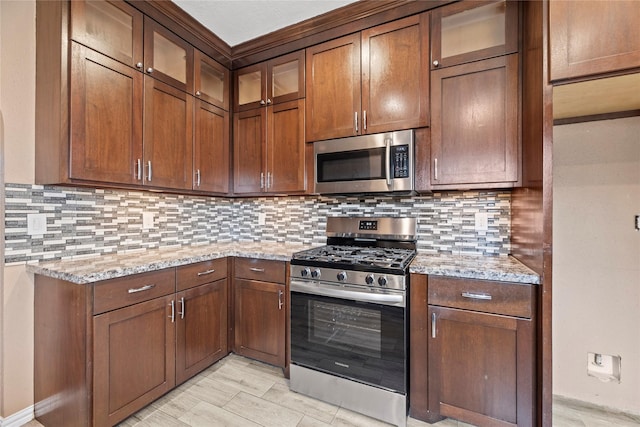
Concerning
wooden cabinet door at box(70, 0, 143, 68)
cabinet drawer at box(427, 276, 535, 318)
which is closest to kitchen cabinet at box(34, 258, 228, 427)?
wooden cabinet door at box(70, 0, 143, 68)

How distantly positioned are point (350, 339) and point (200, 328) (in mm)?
1085

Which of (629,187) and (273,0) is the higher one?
(273,0)

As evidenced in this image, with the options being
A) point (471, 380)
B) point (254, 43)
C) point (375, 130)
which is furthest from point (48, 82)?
point (471, 380)

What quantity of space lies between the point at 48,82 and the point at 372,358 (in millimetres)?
2439

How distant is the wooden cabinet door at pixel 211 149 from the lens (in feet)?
7.60

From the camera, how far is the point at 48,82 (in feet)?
5.23

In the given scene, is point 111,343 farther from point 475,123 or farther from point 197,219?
point 475,123

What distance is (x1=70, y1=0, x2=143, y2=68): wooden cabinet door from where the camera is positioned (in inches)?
61.5

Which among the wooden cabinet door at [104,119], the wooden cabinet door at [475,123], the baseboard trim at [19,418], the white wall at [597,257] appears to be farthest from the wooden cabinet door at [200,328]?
the white wall at [597,257]

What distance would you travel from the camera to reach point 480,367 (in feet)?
4.95

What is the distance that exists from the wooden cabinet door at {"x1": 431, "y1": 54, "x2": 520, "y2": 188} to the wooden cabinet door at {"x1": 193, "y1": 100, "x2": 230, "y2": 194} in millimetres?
1748

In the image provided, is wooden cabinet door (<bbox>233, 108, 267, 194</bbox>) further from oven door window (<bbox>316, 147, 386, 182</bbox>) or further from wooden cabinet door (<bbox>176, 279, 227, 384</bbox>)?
wooden cabinet door (<bbox>176, 279, 227, 384</bbox>)

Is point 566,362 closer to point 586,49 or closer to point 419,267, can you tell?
point 419,267

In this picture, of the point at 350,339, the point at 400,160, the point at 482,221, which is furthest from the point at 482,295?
the point at 400,160
